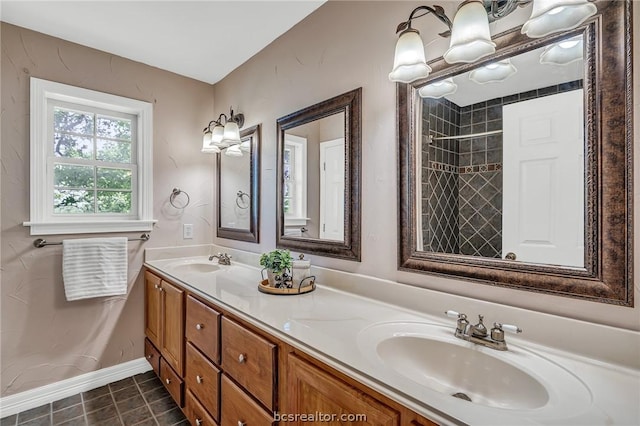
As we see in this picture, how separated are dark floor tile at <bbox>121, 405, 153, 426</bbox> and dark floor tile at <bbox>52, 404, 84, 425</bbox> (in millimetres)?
291

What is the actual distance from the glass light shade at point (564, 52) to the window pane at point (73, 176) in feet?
8.87

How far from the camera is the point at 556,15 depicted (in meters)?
0.86

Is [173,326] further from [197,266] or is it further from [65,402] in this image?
[65,402]

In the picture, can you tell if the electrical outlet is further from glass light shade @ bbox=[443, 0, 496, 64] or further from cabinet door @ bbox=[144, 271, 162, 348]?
glass light shade @ bbox=[443, 0, 496, 64]

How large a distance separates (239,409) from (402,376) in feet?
2.74

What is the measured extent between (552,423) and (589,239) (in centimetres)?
54

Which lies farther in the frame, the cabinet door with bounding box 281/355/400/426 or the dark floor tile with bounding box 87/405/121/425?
the dark floor tile with bounding box 87/405/121/425

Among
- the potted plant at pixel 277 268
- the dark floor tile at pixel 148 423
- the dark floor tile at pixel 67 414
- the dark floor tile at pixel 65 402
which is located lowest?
the dark floor tile at pixel 148 423

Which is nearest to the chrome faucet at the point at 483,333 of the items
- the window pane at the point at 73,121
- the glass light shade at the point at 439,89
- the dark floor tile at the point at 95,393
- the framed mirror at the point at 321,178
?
the framed mirror at the point at 321,178

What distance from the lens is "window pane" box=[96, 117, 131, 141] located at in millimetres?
2307

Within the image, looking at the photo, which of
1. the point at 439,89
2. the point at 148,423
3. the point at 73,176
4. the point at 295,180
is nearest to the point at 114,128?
the point at 73,176

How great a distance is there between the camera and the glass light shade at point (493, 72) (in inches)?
41.1

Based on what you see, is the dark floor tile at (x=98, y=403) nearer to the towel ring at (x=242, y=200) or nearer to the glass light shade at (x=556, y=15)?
the towel ring at (x=242, y=200)

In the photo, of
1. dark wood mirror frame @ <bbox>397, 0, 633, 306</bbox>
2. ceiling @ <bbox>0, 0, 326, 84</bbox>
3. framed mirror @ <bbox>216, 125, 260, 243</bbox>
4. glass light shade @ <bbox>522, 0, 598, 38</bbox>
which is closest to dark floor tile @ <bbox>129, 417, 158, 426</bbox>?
framed mirror @ <bbox>216, 125, 260, 243</bbox>
